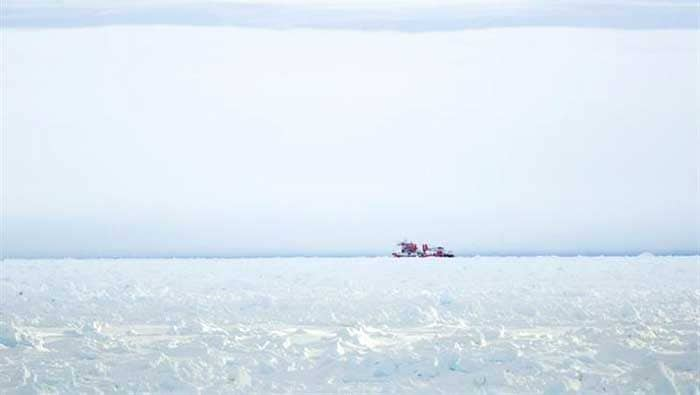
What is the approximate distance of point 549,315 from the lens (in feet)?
44.5

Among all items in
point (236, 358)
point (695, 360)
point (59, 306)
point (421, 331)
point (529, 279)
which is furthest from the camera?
point (529, 279)

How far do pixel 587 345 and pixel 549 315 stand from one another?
10.2 ft

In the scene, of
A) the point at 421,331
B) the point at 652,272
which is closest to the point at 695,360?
the point at 421,331

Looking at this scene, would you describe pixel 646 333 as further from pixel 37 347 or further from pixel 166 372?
pixel 37 347

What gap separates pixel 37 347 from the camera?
11.3 meters

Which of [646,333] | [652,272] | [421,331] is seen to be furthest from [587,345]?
[652,272]

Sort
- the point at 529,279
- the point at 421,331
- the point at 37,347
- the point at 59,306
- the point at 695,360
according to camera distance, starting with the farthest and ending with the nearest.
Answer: the point at 529,279
the point at 59,306
the point at 421,331
the point at 37,347
the point at 695,360

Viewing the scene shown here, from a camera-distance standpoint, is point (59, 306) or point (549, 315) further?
point (59, 306)

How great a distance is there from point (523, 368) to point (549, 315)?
393cm

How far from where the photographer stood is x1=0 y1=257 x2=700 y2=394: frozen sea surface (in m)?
9.56

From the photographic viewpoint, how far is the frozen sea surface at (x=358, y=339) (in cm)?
956

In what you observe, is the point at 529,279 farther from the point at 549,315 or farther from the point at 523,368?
the point at 523,368

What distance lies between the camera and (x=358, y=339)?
36.1 feet

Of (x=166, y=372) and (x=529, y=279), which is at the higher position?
(x=529, y=279)
